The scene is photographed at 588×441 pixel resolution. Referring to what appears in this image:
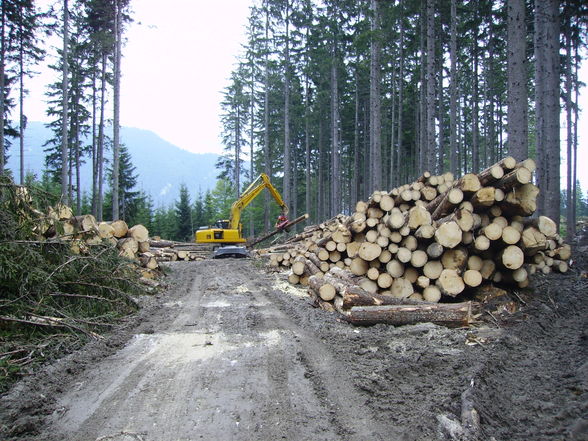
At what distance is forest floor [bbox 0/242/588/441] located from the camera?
9.69ft

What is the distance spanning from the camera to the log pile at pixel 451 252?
6059mm

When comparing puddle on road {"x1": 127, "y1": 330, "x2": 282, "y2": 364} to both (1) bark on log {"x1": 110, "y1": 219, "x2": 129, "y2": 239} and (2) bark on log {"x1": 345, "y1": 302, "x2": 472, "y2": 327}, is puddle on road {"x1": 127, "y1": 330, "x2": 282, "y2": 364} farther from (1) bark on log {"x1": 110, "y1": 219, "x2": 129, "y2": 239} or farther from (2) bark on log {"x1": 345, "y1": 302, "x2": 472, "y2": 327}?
(1) bark on log {"x1": 110, "y1": 219, "x2": 129, "y2": 239}

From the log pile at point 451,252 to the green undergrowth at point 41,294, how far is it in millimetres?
3688

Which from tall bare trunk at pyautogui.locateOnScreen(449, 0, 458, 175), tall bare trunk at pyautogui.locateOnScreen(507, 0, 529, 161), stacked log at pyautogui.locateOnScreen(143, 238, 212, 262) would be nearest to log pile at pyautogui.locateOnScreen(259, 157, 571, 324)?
tall bare trunk at pyautogui.locateOnScreen(507, 0, 529, 161)

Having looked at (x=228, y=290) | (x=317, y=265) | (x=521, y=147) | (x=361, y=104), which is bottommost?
(x=228, y=290)

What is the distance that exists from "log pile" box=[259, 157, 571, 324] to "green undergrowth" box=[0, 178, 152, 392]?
3688mm

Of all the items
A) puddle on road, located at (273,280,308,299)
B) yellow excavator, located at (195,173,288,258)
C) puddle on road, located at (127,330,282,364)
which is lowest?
puddle on road, located at (273,280,308,299)

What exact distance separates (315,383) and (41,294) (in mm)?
3886

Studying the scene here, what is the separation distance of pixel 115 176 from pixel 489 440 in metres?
19.4

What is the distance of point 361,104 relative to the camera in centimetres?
3195

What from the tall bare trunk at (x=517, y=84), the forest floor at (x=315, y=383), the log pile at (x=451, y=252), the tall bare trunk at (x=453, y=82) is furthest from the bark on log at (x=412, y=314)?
the tall bare trunk at (x=453, y=82)

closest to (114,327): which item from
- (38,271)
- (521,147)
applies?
(38,271)

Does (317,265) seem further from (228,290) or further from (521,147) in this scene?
(521,147)

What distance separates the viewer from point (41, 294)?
16.9 ft
